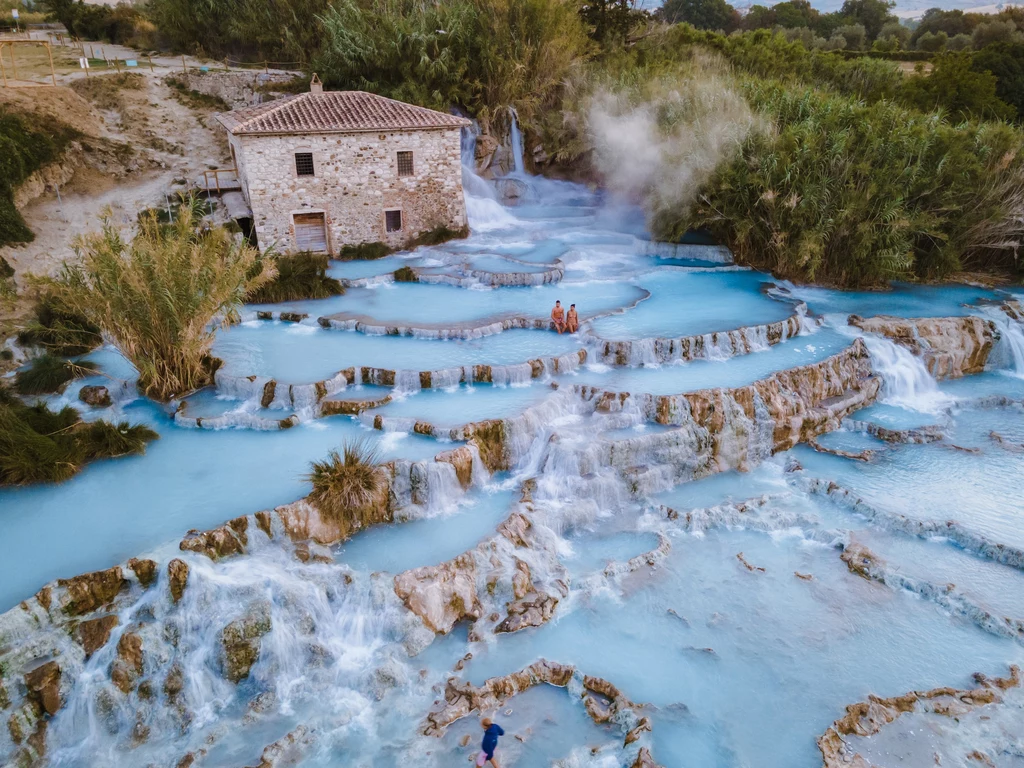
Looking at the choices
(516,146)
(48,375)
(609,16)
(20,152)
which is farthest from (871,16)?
(48,375)

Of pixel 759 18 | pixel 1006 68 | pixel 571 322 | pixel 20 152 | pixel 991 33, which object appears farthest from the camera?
pixel 759 18

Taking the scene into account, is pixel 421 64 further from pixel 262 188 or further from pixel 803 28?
pixel 803 28

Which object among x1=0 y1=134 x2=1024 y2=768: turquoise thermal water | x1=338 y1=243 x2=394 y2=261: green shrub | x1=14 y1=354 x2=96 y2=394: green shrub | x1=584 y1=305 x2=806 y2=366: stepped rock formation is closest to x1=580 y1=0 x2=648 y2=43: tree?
x1=338 y1=243 x2=394 y2=261: green shrub

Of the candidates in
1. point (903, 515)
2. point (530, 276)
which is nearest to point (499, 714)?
point (903, 515)

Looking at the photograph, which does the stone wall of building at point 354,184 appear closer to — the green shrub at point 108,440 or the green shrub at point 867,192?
the green shrub at point 867,192

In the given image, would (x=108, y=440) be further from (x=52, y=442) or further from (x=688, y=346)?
(x=688, y=346)
